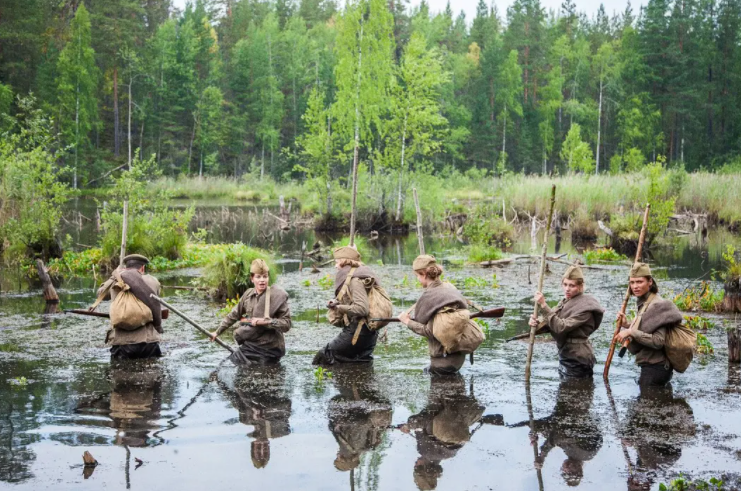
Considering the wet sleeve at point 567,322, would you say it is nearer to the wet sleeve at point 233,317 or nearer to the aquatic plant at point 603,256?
the wet sleeve at point 233,317

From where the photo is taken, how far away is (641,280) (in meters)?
8.77

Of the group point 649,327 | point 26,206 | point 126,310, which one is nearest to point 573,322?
point 649,327

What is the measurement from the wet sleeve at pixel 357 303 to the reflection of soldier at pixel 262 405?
46.2 inches

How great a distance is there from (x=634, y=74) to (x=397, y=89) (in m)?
38.7

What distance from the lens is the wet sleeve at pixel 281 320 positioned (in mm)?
9750

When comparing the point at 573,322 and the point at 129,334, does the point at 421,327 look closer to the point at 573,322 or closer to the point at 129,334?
the point at 573,322

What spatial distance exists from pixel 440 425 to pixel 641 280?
9.67 feet

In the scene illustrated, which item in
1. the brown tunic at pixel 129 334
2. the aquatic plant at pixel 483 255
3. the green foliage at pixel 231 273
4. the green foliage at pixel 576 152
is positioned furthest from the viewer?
the green foliage at pixel 576 152

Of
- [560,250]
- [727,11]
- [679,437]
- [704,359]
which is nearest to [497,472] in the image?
[679,437]

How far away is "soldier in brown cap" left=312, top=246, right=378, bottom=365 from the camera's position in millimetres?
9820

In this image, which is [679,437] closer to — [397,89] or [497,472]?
[497,472]

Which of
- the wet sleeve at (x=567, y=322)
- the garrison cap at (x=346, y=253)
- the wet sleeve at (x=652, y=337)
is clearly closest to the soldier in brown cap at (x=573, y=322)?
the wet sleeve at (x=567, y=322)

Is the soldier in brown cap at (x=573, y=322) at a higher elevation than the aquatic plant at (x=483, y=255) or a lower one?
higher

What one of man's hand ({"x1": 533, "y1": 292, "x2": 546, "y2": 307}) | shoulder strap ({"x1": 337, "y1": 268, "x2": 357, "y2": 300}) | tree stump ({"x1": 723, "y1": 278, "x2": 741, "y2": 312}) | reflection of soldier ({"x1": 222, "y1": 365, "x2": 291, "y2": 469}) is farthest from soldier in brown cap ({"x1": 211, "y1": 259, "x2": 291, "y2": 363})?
tree stump ({"x1": 723, "y1": 278, "x2": 741, "y2": 312})
